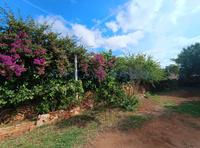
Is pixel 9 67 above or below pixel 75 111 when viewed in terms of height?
above

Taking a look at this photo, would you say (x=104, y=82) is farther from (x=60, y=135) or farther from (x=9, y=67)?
(x=9, y=67)

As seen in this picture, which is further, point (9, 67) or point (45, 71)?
point (45, 71)

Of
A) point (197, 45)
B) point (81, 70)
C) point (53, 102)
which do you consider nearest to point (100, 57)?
point (81, 70)

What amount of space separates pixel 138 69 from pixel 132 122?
6839 mm

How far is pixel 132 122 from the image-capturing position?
7.35 m

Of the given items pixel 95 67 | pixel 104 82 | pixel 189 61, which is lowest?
pixel 104 82

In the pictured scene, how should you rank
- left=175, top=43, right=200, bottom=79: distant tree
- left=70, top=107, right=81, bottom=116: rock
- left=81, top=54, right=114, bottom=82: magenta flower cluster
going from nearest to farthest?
left=70, top=107, right=81, bottom=116: rock
left=81, top=54, right=114, bottom=82: magenta flower cluster
left=175, top=43, right=200, bottom=79: distant tree

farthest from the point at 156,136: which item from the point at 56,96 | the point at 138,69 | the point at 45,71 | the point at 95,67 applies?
the point at 138,69

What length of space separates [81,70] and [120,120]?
298cm

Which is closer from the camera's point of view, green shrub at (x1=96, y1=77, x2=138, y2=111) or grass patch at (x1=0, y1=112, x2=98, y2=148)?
grass patch at (x1=0, y1=112, x2=98, y2=148)

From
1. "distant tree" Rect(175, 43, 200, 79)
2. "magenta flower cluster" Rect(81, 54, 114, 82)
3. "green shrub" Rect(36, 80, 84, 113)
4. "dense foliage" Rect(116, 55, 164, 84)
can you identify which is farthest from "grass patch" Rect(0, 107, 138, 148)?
"distant tree" Rect(175, 43, 200, 79)

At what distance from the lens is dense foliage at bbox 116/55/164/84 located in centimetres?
1182

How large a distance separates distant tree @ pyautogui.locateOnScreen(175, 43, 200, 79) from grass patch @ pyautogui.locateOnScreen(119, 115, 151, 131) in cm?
1591

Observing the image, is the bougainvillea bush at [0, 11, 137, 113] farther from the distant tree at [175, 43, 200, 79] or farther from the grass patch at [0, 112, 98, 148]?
the distant tree at [175, 43, 200, 79]
